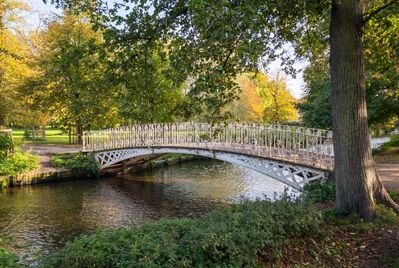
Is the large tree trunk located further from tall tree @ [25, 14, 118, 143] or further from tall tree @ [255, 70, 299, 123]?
tall tree @ [255, 70, 299, 123]

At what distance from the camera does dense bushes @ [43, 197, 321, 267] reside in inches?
178

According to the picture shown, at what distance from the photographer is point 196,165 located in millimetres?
24797

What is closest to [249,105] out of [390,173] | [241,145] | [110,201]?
[241,145]

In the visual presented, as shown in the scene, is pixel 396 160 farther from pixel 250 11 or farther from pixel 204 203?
pixel 250 11

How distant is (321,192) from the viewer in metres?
8.81

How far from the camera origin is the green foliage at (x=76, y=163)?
19.2 m

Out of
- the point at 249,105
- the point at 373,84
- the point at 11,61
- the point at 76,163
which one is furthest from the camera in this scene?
the point at 249,105

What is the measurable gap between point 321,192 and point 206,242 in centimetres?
518

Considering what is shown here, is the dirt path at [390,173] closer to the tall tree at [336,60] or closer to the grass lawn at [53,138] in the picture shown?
the tall tree at [336,60]

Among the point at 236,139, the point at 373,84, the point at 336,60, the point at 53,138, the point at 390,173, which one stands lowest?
the point at 390,173

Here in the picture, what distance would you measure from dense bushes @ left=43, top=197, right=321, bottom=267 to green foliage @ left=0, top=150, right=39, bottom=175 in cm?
1335

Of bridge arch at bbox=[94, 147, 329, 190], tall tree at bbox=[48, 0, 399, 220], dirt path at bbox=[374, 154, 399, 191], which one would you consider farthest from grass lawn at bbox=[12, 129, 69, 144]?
dirt path at bbox=[374, 154, 399, 191]

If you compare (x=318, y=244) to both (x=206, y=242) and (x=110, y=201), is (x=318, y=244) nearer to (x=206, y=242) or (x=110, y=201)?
(x=206, y=242)

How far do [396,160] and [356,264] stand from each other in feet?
35.7
